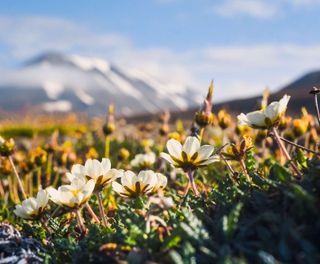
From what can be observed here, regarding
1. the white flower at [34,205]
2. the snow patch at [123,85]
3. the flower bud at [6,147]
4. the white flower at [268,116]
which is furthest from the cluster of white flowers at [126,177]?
the snow patch at [123,85]

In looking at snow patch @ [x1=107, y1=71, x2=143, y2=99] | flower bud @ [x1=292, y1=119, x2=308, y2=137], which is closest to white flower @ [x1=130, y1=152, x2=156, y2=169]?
flower bud @ [x1=292, y1=119, x2=308, y2=137]

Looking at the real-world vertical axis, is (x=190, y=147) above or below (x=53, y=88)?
below

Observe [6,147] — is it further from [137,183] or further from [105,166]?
[137,183]

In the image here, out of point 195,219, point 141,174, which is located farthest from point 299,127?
point 195,219

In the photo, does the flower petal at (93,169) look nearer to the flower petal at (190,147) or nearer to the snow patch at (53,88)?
the flower petal at (190,147)

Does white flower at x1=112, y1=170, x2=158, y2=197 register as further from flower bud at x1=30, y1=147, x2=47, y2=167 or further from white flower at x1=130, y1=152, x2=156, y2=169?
flower bud at x1=30, y1=147, x2=47, y2=167

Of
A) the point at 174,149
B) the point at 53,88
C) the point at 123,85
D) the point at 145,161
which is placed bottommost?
the point at 145,161

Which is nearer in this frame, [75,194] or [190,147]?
[75,194]

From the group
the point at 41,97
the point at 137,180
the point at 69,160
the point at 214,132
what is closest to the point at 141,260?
the point at 137,180
